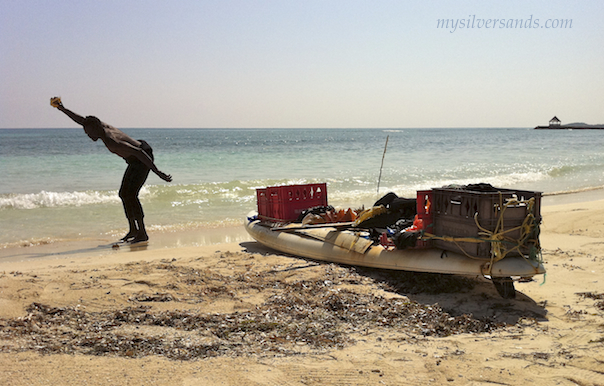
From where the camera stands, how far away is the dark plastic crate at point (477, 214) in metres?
5.89

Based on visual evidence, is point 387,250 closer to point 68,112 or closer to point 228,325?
point 228,325

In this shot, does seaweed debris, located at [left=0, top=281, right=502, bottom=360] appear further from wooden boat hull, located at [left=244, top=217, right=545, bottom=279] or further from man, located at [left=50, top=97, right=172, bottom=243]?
man, located at [left=50, top=97, right=172, bottom=243]

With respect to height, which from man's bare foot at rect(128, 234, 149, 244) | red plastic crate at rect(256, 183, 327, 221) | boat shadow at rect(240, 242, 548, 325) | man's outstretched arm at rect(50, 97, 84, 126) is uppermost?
man's outstretched arm at rect(50, 97, 84, 126)

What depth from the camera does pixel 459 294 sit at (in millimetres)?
6383

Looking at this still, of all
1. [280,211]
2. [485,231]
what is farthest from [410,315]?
[280,211]

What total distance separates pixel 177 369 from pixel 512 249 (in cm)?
391

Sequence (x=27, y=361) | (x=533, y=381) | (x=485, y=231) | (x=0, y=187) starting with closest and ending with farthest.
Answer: (x=533, y=381), (x=27, y=361), (x=485, y=231), (x=0, y=187)

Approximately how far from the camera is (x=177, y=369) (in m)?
4.21

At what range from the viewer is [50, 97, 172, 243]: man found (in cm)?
A: 997

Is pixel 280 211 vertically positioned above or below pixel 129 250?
above

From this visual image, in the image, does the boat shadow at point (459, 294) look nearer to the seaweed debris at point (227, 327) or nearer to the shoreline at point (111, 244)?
the seaweed debris at point (227, 327)

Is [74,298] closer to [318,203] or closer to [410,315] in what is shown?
[410,315]

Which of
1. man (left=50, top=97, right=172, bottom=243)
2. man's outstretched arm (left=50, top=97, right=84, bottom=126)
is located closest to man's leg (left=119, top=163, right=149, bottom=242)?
man (left=50, top=97, right=172, bottom=243)

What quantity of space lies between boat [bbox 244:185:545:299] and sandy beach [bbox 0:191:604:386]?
0.82ft
